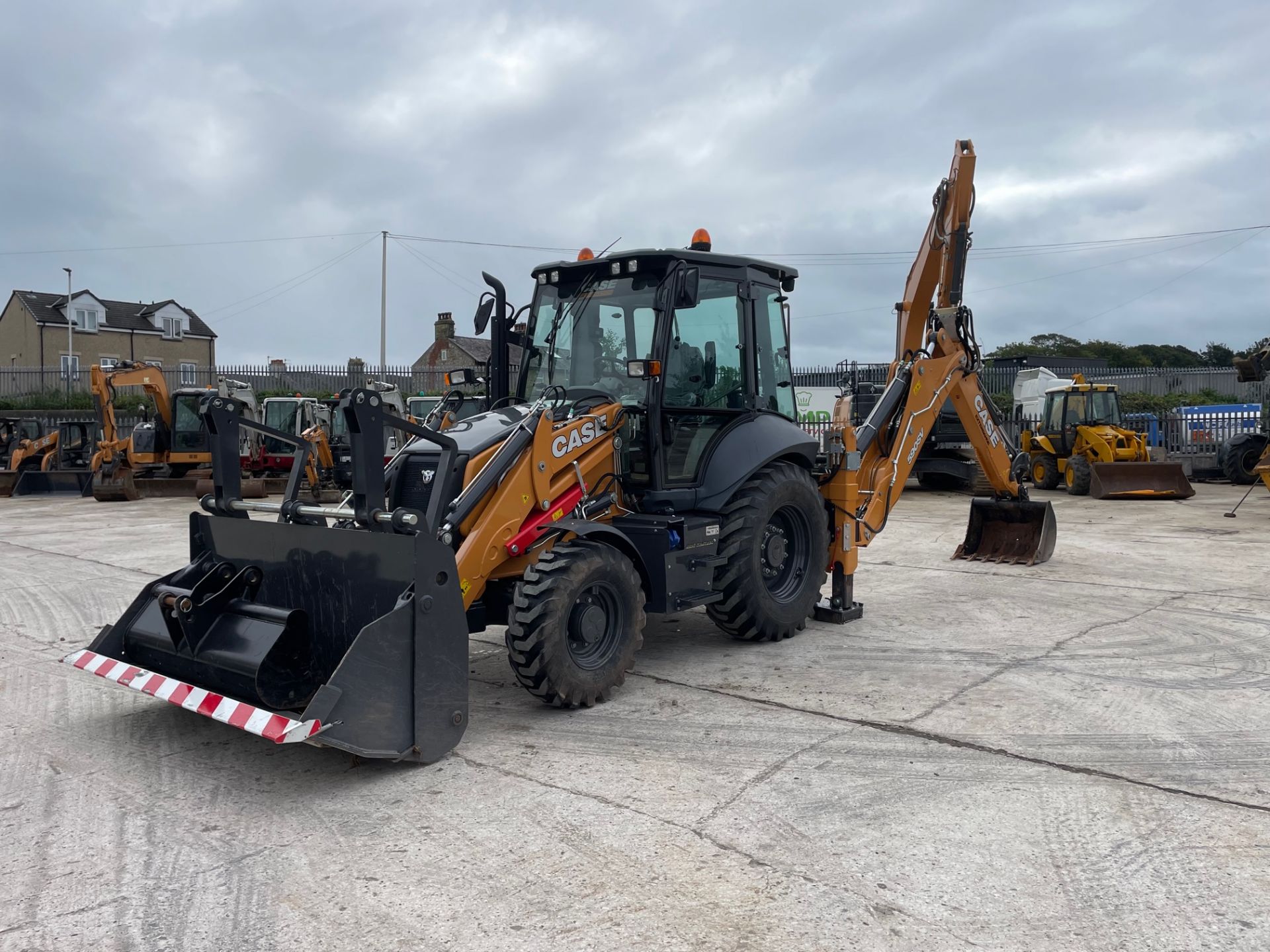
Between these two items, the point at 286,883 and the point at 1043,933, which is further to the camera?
the point at 286,883

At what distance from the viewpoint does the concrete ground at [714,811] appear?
313 cm

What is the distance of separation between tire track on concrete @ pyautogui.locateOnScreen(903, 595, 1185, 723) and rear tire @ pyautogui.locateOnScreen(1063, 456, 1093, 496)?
10.4 meters

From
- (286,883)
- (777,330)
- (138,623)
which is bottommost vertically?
(286,883)

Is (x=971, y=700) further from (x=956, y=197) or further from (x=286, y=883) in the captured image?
(x=956, y=197)

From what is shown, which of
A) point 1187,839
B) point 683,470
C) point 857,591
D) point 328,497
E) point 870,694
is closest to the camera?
point 1187,839

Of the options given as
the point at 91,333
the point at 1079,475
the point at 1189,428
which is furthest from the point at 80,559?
the point at 91,333

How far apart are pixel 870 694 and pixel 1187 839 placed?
203 cm

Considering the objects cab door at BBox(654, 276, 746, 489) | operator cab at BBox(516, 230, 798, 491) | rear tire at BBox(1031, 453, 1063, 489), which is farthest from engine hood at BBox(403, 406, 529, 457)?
rear tire at BBox(1031, 453, 1063, 489)

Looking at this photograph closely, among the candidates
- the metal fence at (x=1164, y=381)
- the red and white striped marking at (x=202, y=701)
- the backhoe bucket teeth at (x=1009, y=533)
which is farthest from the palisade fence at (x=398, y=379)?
the red and white striped marking at (x=202, y=701)

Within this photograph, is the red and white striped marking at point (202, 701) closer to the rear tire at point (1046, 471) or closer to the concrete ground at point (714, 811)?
the concrete ground at point (714, 811)

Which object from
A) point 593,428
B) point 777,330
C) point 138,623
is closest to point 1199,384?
point 777,330

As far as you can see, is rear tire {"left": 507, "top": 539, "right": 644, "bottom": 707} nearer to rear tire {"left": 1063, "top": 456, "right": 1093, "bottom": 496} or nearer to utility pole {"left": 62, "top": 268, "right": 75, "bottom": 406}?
rear tire {"left": 1063, "top": 456, "right": 1093, "bottom": 496}

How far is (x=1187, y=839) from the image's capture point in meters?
3.66

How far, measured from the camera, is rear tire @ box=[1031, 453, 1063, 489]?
750 inches
